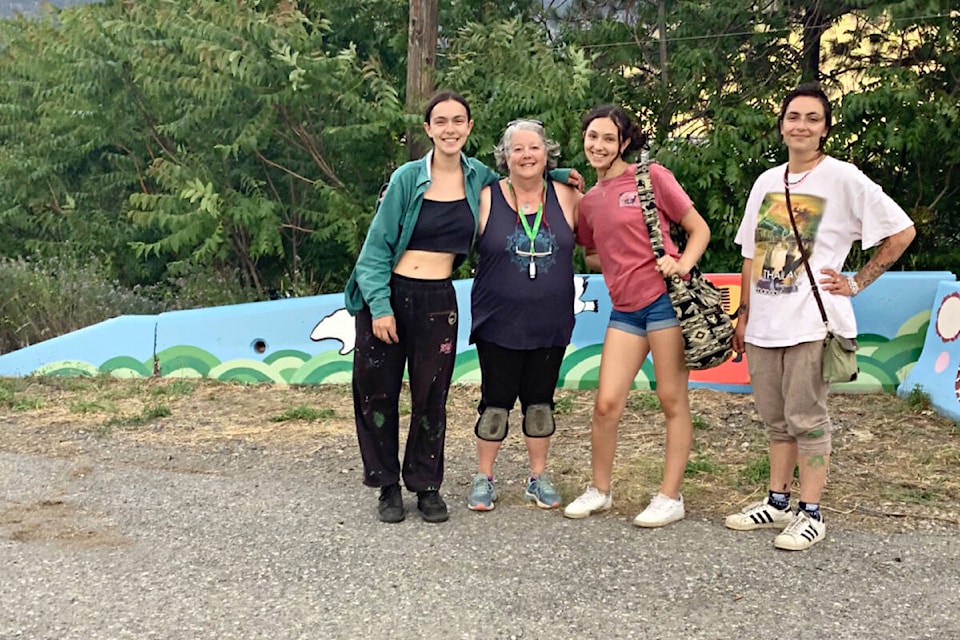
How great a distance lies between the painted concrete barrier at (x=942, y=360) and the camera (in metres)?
6.37

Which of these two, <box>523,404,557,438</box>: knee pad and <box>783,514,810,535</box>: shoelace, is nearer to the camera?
<box>783,514,810,535</box>: shoelace

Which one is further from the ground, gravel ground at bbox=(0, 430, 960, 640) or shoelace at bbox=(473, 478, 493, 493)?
shoelace at bbox=(473, 478, 493, 493)

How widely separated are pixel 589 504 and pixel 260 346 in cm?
421

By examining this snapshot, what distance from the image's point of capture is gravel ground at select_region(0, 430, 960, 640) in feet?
11.4

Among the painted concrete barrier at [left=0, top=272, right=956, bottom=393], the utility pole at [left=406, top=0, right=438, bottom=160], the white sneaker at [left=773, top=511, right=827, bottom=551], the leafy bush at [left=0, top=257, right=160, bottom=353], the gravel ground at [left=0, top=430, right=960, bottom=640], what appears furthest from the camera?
the leafy bush at [left=0, top=257, right=160, bottom=353]

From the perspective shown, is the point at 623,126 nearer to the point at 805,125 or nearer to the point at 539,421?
the point at 805,125

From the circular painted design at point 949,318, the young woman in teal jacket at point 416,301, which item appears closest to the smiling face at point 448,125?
the young woman in teal jacket at point 416,301

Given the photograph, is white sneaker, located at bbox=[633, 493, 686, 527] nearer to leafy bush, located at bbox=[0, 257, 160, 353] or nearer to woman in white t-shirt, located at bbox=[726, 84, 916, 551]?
woman in white t-shirt, located at bbox=[726, 84, 916, 551]

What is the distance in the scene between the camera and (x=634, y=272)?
4.26 meters

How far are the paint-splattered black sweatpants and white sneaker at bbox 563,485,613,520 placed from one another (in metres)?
0.65

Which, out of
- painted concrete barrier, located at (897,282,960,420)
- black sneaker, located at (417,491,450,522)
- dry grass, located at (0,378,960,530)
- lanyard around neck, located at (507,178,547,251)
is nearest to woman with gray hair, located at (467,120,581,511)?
lanyard around neck, located at (507,178,547,251)

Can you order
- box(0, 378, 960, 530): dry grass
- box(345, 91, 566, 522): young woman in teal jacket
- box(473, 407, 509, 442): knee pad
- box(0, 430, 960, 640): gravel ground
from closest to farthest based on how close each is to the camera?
box(0, 430, 960, 640): gravel ground, box(345, 91, 566, 522): young woman in teal jacket, box(473, 407, 509, 442): knee pad, box(0, 378, 960, 530): dry grass

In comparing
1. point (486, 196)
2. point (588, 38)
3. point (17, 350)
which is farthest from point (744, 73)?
point (17, 350)

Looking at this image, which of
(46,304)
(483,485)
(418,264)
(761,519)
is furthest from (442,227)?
(46,304)
